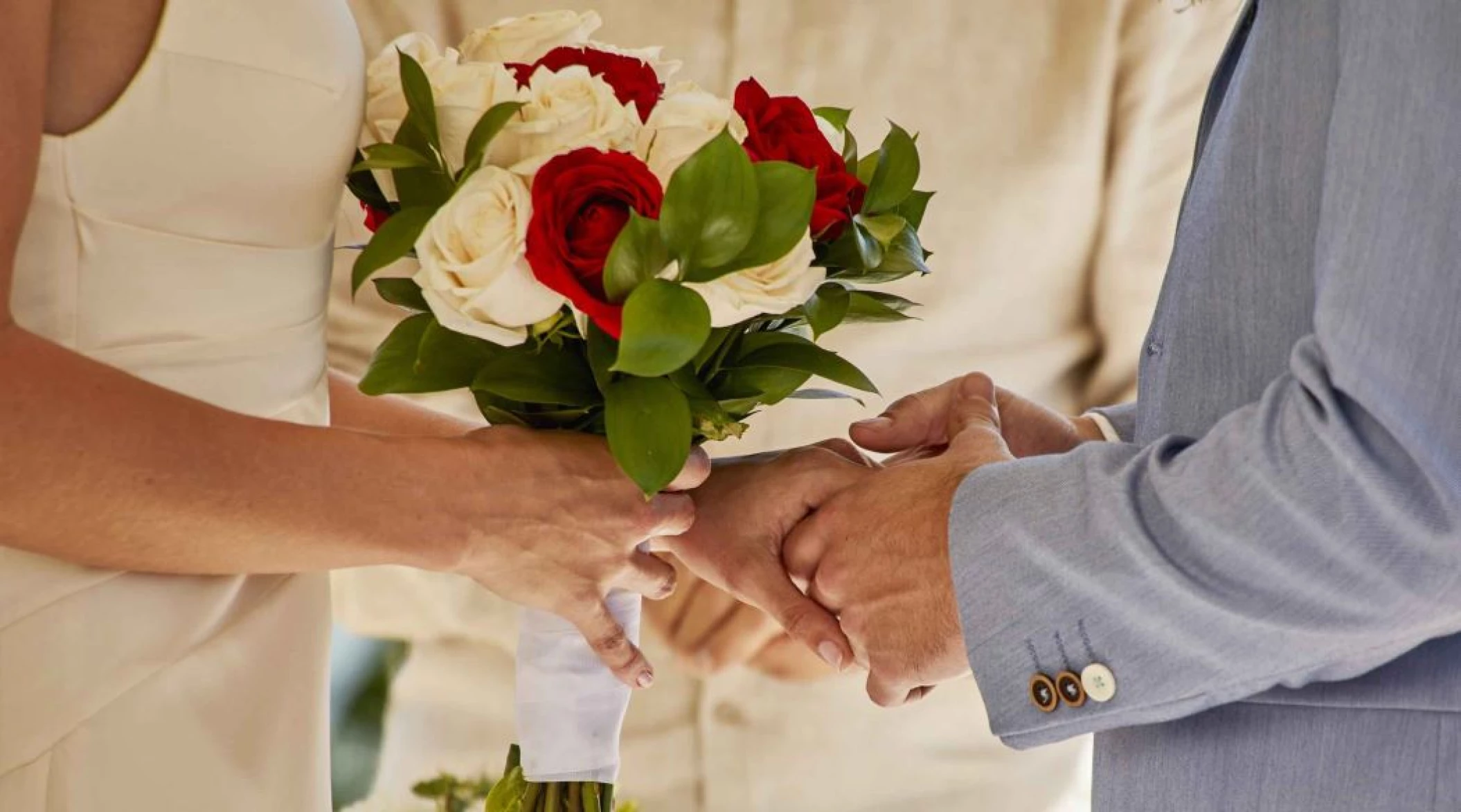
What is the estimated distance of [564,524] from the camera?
1358 millimetres

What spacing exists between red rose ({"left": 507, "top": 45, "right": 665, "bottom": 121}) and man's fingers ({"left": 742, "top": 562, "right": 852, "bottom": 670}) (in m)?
0.54

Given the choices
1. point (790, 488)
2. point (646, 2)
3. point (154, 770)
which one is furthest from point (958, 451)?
point (646, 2)

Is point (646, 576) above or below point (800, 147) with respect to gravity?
below

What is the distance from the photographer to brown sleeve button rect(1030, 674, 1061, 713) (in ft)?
4.03

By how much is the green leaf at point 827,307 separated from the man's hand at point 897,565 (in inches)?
8.2

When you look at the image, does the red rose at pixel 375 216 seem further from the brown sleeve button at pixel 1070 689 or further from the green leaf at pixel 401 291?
the brown sleeve button at pixel 1070 689

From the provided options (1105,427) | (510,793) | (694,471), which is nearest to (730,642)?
(1105,427)

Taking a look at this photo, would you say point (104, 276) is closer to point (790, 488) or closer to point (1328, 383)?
point (790, 488)

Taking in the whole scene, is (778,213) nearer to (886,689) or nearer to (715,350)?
(715,350)

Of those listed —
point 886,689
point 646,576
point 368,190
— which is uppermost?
point 368,190

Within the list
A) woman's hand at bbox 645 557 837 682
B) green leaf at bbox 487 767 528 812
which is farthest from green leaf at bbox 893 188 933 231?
woman's hand at bbox 645 557 837 682

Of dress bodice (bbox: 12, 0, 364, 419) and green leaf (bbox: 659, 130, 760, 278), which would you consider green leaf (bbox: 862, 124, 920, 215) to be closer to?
green leaf (bbox: 659, 130, 760, 278)

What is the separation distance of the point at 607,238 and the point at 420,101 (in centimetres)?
21

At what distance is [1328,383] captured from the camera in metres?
1.10
